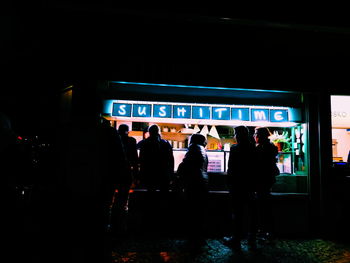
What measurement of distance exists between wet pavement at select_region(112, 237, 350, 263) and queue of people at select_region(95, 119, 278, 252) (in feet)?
0.93

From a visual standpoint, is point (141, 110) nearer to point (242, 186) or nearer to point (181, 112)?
point (181, 112)

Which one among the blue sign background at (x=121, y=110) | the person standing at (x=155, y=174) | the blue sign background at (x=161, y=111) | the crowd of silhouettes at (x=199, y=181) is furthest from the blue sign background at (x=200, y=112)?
the blue sign background at (x=121, y=110)

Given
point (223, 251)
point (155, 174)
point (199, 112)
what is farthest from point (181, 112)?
point (223, 251)

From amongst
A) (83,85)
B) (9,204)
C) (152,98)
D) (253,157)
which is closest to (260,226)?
(253,157)

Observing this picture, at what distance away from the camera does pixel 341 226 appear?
5.46 meters

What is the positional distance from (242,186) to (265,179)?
74cm

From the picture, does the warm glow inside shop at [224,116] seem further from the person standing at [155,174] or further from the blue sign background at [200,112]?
the person standing at [155,174]

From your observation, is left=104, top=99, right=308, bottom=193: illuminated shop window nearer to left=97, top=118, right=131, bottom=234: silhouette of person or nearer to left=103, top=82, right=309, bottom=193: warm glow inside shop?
left=103, top=82, right=309, bottom=193: warm glow inside shop

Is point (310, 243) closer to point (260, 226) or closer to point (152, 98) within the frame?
point (260, 226)

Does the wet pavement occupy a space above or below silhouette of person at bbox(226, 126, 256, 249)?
below

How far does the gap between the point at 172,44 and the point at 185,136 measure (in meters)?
4.46

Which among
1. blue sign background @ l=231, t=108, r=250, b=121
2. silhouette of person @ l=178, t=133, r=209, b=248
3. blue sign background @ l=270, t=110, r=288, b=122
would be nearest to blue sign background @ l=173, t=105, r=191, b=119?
blue sign background @ l=231, t=108, r=250, b=121

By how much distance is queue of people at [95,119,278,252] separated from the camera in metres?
4.68

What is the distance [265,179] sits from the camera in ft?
16.6
